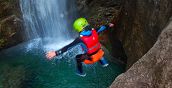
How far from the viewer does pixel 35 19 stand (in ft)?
85.9

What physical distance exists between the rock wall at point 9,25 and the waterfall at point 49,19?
3.76 ft

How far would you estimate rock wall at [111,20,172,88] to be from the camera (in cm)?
598

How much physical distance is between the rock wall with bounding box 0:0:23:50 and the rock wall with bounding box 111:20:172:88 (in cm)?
1774

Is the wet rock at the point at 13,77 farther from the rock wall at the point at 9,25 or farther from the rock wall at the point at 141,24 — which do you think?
the rock wall at the point at 141,24

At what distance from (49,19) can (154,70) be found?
68.6 feet

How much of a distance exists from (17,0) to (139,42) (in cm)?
1403

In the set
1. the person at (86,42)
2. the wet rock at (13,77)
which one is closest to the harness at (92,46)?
the person at (86,42)

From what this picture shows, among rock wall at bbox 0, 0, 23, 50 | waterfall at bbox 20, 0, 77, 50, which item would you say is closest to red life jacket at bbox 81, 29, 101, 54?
rock wall at bbox 0, 0, 23, 50

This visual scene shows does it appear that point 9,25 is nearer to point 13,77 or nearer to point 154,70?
point 13,77

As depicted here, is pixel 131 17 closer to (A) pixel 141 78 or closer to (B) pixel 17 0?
(A) pixel 141 78

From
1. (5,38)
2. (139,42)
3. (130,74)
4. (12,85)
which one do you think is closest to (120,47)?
(139,42)

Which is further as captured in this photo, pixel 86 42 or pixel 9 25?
pixel 9 25

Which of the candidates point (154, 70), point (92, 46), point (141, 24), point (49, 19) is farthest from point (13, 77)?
point (154, 70)

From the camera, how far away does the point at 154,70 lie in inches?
253
